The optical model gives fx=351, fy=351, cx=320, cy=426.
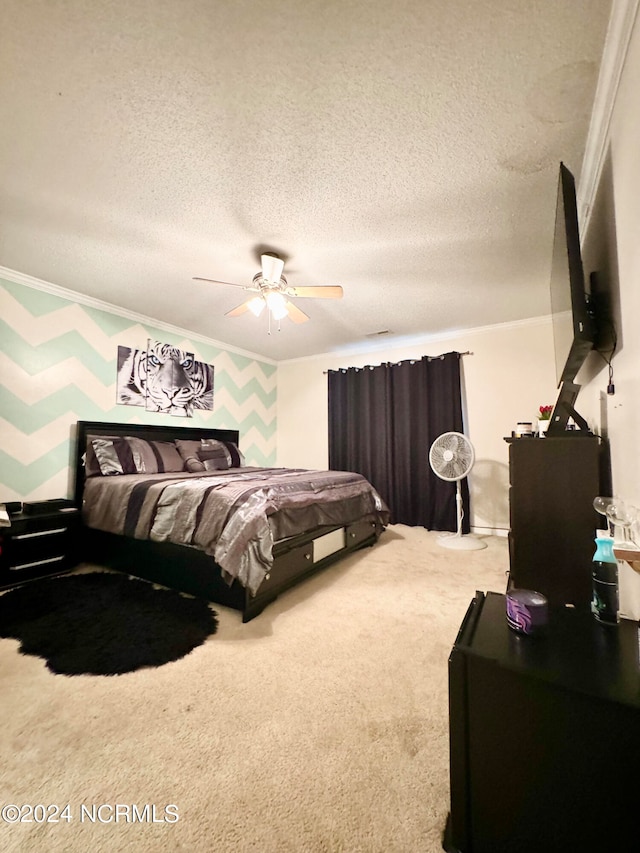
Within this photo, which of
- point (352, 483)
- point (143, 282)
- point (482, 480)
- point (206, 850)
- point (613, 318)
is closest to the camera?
point (206, 850)

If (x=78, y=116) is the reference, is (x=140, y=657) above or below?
below

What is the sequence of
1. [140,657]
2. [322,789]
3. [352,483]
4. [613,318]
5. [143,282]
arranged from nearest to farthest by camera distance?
[322,789], [613,318], [140,657], [143,282], [352,483]

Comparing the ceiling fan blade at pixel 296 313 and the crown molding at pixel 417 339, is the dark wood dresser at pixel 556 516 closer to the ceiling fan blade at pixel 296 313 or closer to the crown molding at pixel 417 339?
the ceiling fan blade at pixel 296 313

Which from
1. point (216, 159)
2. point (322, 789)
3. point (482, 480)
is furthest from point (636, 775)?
point (482, 480)

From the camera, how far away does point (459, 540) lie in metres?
3.46

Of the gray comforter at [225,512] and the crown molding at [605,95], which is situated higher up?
the crown molding at [605,95]

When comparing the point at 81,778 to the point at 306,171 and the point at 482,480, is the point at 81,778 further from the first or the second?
the point at 482,480

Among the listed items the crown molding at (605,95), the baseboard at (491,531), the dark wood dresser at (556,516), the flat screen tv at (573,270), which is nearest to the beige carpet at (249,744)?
the dark wood dresser at (556,516)

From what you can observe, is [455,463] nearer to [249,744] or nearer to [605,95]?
[605,95]

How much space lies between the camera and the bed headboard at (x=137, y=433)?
313cm

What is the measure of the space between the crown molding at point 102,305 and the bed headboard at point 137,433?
1.09 m

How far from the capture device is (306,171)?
1756 millimetres

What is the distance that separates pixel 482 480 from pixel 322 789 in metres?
3.46

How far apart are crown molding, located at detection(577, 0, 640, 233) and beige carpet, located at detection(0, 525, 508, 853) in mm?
2329
